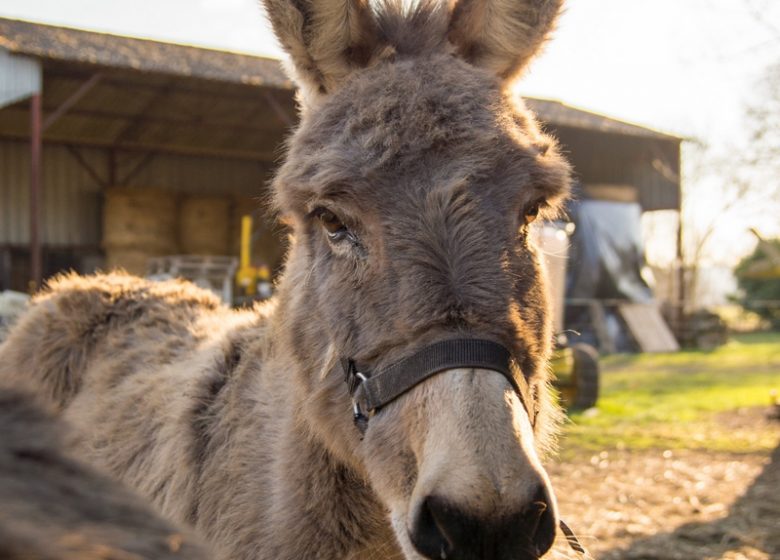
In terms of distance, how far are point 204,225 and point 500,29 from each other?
2245cm

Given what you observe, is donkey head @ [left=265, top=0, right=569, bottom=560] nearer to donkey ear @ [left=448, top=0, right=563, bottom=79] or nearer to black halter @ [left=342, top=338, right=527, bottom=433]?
black halter @ [left=342, top=338, right=527, bottom=433]

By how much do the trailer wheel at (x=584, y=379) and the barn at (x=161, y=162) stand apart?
30.1 ft

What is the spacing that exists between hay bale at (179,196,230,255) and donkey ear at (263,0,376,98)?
21.9m

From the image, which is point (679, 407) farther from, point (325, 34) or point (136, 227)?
point (136, 227)

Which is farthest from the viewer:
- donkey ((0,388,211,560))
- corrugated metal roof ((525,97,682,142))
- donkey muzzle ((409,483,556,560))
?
corrugated metal roof ((525,97,682,142))

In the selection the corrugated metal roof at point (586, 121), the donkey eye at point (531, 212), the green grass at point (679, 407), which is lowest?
the green grass at point (679, 407)

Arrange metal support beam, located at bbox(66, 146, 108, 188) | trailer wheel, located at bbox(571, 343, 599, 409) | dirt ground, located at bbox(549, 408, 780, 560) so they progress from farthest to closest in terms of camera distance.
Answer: metal support beam, located at bbox(66, 146, 108, 188) → trailer wheel, located at bbox(571, 343, 599, 409) → dirt ground, located at bbox(549, 408, 780, 560)

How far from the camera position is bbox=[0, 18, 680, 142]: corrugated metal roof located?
1539 cm

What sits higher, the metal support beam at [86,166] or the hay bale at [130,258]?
the metal support beam at [86,166]

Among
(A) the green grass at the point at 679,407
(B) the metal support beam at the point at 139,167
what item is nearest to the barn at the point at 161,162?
(B) the metal support beam at the point at 139,167

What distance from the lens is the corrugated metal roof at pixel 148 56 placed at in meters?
15.4

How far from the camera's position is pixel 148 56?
57.2ft

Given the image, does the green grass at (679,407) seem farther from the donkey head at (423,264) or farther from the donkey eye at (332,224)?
the donkey eye at (332,224)

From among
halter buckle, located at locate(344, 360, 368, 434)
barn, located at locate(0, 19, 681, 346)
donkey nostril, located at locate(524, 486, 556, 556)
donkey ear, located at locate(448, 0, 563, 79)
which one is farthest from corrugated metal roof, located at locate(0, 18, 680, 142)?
donkey nostril, located at locate(524, 486, 556, 556)
